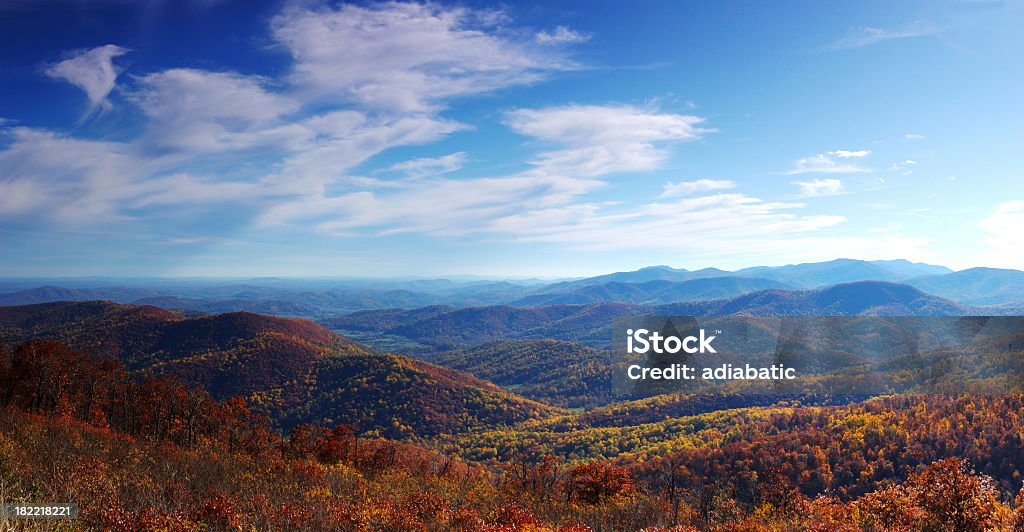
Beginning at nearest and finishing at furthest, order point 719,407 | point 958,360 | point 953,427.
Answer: point 953,427
point 958,360
point 719,407

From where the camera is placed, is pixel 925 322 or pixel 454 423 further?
pixel 925 322

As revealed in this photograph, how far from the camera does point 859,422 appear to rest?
98.1m

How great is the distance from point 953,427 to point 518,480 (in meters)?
89.3

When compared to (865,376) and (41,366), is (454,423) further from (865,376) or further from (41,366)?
(865,376)

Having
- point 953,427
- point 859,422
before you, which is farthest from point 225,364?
point 953,427

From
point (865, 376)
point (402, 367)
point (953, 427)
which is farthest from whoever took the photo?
point (402, 367)

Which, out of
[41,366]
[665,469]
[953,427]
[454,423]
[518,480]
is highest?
[41,366]

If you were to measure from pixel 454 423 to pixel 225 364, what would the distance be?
8834 centimetres

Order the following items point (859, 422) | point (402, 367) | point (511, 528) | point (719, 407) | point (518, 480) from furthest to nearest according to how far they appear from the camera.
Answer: point (402, 367)
point (719, 407)
point (859, 422)
point (518, 480)
point (511, 528)

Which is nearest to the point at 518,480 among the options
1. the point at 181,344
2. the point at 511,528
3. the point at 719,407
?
the point at 511,528

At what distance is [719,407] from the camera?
547 ft

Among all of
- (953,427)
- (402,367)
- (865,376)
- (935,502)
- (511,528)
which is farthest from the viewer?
(402,367)

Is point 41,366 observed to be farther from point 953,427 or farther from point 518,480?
point 953,427

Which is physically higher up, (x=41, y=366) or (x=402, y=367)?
(x=41, y=366)
